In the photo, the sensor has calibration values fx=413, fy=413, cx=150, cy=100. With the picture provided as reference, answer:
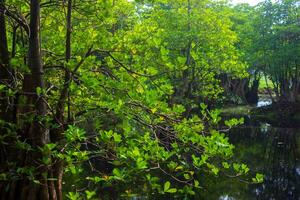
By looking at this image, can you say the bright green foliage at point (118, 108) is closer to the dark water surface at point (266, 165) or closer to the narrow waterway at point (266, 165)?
the narrow waterway at point (266, 165)

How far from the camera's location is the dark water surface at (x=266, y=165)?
59.4 ft

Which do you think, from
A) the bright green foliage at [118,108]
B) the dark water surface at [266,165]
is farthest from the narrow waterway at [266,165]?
the bright green foliage at [118,108]

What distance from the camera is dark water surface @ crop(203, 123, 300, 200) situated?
18109mm

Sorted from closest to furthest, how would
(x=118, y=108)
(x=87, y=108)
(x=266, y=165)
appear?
1. (x=118, y=108)
2. (x=87, y=108)
3. (x=266, y=165)

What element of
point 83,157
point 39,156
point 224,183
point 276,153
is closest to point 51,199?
point 39,156

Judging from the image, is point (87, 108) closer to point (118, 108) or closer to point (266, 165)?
point (118, 108)

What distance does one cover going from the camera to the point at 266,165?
2414 centimetres

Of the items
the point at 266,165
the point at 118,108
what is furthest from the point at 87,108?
the point at 266,165

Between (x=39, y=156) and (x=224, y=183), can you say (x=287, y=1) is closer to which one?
(x=224, y=183)

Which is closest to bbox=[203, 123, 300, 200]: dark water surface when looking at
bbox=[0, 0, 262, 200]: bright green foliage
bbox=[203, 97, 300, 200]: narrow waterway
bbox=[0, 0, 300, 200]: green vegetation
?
bbox=[203, 97, 300, 200]: narrow waterway

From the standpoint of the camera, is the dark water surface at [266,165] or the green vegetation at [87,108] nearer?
the green vegetation at [87,108]

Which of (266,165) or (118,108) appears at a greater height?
(118,108)

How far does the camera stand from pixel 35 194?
7590mm

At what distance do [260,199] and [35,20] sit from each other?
13101 millimetres
